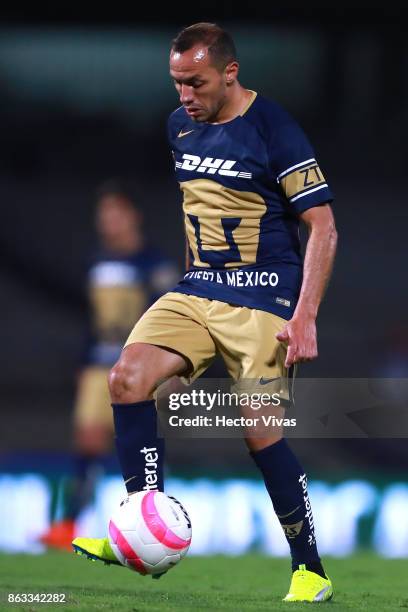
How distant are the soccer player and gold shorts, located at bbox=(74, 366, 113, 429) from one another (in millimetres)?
3413

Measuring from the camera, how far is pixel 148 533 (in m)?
4.17

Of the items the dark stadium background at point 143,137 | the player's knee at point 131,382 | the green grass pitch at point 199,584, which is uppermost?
the dark stadium background at point 143,137

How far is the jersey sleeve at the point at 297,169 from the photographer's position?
4.42 metres

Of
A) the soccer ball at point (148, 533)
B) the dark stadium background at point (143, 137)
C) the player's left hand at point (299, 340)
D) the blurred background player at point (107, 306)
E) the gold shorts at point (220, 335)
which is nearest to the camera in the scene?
the soccer ball at point (148, 533)

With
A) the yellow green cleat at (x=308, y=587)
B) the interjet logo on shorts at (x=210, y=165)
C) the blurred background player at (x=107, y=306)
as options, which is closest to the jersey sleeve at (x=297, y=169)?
the interjet logo on shorts at (x=210, y=165)

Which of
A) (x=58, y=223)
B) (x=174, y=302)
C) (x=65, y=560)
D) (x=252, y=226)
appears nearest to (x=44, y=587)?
(x=174, y=302)

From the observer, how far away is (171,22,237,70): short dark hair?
447 centimetres

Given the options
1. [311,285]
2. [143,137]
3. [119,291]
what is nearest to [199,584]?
[311,285]

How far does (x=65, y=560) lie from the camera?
265 inches

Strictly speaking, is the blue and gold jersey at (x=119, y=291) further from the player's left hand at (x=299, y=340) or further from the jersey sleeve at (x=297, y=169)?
the player's left hand at (x=299, y=340)

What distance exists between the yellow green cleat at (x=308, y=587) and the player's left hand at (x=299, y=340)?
757mm

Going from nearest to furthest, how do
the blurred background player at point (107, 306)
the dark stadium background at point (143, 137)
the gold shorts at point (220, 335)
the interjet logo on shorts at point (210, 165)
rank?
the gold shorts at point (220, 335)
the interjet logo on shorts at point (210, 165)
the blurred background player at point (107, 306)
the dark stadium background at point (143, 137)

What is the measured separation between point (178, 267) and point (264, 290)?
8.29 meters

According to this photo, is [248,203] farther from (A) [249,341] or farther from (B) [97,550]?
(B) [97,550]
